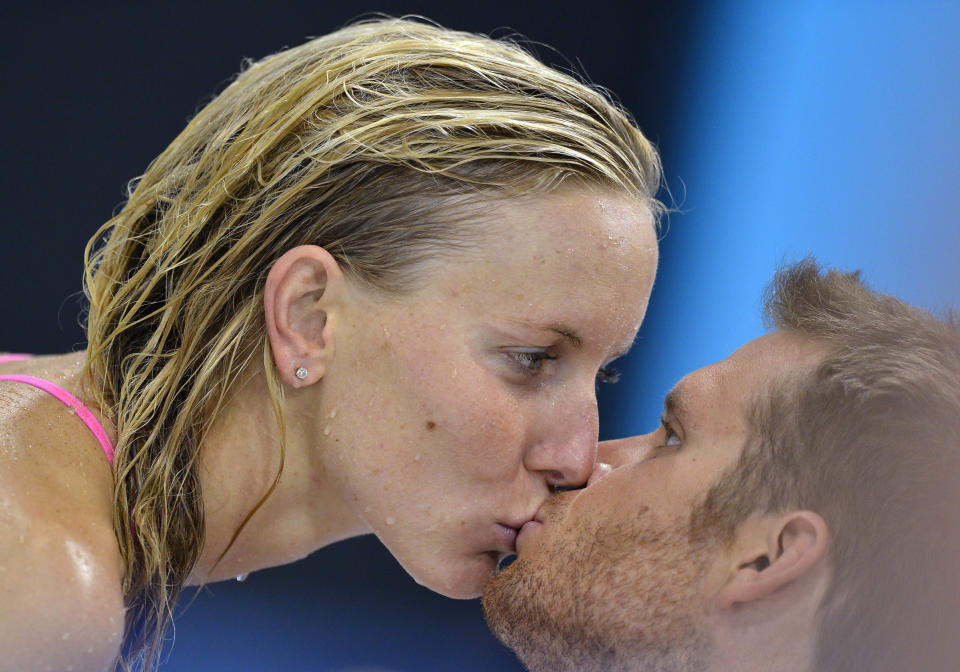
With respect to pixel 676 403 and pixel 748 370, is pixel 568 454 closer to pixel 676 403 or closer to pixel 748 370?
pixel 676 403

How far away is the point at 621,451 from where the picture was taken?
155 cm

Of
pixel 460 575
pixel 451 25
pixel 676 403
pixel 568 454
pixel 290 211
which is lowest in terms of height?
pixel 460 575

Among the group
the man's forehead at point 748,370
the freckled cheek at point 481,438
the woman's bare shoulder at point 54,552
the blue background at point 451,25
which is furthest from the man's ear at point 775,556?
the blue background at point 451,25

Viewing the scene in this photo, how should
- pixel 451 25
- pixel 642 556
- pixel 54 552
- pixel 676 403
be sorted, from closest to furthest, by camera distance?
pixel 54 552, pixel 642 556, pixel 676 403, pixel 451 25

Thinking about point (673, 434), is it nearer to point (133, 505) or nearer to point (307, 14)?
point (133, 505)

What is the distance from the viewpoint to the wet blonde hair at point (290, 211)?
1431 mm

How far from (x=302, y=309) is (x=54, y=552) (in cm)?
46

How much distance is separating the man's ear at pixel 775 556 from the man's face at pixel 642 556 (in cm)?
3

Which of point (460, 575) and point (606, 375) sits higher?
point (606, 375)

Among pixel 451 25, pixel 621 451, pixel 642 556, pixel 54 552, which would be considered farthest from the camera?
pixel 451 25

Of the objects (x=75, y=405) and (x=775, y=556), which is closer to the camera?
(x=775, y=556)

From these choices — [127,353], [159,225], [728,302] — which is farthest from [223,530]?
[728,302]

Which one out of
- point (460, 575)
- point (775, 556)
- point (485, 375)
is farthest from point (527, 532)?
point (775, 556)

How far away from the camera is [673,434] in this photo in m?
1.47
